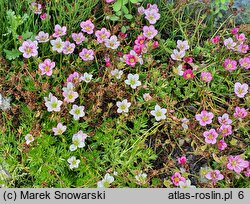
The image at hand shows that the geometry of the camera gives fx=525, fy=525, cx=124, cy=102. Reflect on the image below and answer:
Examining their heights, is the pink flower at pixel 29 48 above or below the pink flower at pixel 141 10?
below

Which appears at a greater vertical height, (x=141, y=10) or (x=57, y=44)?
(x=141, y=10)

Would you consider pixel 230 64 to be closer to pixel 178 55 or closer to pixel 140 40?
pixel 178 55

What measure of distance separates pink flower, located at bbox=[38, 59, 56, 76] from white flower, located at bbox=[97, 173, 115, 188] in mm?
Answer: 792

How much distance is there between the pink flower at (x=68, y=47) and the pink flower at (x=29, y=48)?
20cm

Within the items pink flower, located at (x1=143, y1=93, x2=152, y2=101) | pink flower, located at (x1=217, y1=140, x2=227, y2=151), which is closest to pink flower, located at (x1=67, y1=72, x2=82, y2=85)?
pink flower, located at (x1=143, y1=93, x2=152, y2=101)

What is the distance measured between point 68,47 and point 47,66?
230mm

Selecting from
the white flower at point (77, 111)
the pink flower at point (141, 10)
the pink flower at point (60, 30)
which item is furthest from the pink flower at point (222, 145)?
the pink flower at point (60, 30)

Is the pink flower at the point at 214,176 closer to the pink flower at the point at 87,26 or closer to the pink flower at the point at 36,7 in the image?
the pink flower at the point at 87,26

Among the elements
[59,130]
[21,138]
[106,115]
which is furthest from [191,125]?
[21,138]

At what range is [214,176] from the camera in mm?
3148

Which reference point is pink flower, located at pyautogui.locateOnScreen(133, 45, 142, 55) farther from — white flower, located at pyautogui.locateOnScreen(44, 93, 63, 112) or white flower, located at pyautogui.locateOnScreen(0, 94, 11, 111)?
white flower, located at pyautogui.locateOnScreen(0, 94, 11, 111)

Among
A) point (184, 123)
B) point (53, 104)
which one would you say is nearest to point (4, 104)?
point (53, 104)

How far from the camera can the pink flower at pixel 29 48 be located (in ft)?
11.4

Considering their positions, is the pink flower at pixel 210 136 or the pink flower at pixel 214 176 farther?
the pink flower at pixel 210 136
